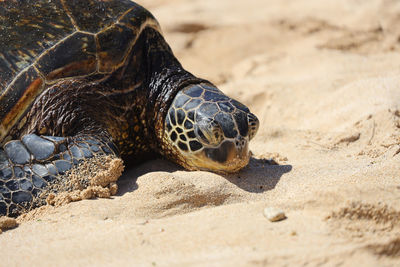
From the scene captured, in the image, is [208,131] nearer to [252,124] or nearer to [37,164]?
[252,124]

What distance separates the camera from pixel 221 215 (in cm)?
212

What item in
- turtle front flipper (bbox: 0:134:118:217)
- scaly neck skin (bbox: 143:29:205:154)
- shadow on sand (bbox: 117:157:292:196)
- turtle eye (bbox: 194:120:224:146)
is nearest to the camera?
turtle front flipper (bbox: 0:134:118:217)

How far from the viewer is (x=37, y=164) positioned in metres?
2.48

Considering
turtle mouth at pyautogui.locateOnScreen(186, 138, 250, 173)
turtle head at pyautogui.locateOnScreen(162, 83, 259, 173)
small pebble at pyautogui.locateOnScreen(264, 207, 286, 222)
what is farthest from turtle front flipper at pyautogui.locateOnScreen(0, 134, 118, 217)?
small pebble at pyautogui.locateOnScreen(264, 207, 286, 222)

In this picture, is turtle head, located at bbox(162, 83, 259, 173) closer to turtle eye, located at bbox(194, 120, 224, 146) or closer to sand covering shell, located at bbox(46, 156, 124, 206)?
turtle eye, located at bbox(194, 120, 224, 146)

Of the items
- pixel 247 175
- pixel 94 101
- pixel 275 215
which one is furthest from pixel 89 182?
pixel 275 215

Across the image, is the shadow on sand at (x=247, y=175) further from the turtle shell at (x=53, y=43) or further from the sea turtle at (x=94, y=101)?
the turtle shell at (x=53, y=43)

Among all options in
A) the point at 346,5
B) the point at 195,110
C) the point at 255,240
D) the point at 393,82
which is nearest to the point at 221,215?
the point at 255,240

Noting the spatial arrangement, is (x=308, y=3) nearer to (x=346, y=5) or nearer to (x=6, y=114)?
(x=346, y=5)

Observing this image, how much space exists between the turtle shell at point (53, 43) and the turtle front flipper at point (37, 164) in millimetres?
335

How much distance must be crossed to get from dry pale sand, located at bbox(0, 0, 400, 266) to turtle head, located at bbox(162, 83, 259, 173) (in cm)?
11

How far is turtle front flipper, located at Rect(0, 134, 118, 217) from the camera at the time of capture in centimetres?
234

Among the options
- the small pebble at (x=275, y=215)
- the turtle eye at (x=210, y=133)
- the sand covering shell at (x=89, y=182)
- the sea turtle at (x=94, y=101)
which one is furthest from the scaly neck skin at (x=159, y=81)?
the small pebble at (x=275, y=215)

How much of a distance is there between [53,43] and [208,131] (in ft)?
3.95
